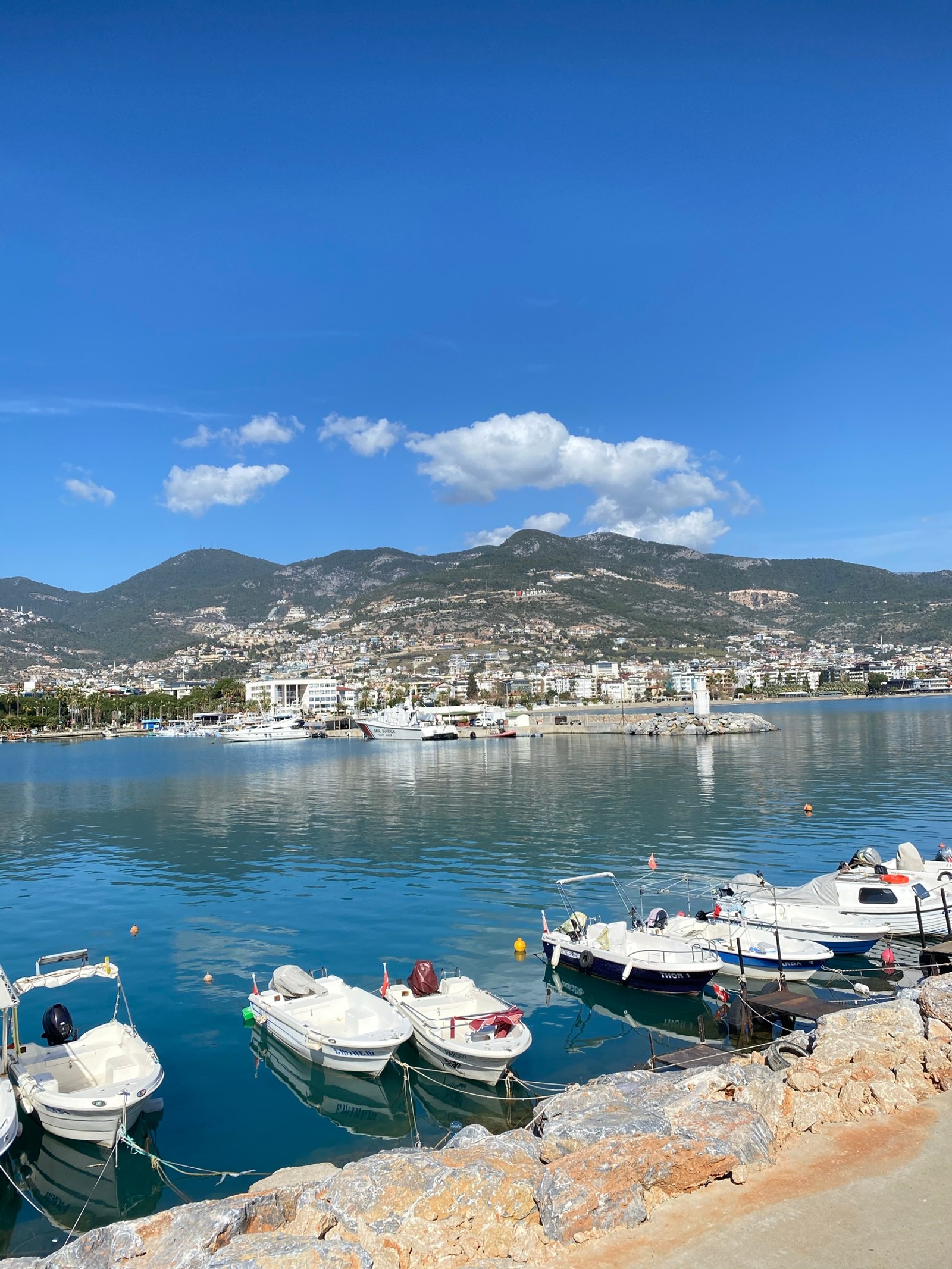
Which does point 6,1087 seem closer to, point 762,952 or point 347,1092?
point 347,1092

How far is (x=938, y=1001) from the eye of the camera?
485 inches

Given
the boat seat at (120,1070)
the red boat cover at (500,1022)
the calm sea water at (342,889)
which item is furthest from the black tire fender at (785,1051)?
the boat seat at (120,1070)

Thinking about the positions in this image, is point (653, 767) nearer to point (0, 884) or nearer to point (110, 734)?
point (0, 884)

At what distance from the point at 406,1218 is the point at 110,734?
554 feet

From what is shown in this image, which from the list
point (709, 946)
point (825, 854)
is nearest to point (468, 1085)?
point (709, 946)

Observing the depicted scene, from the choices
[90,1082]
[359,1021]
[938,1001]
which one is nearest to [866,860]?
[938,1001]

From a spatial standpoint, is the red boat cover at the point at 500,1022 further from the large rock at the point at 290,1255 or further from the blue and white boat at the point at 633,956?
the large rock at the point at 290,1255

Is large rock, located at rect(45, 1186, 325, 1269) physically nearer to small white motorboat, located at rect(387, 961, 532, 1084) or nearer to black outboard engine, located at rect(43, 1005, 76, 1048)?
small white motorboat, located at rect(387, 961, 532, 1084)

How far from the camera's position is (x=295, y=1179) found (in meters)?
10.5

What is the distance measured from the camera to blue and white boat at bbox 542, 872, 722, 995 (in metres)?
17.7

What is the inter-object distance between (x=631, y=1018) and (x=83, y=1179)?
10.6 m

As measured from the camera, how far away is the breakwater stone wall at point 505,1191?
7133 mm

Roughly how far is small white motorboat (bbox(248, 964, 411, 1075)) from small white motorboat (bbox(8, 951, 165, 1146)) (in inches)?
102

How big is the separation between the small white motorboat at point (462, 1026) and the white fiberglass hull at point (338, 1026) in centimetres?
50
